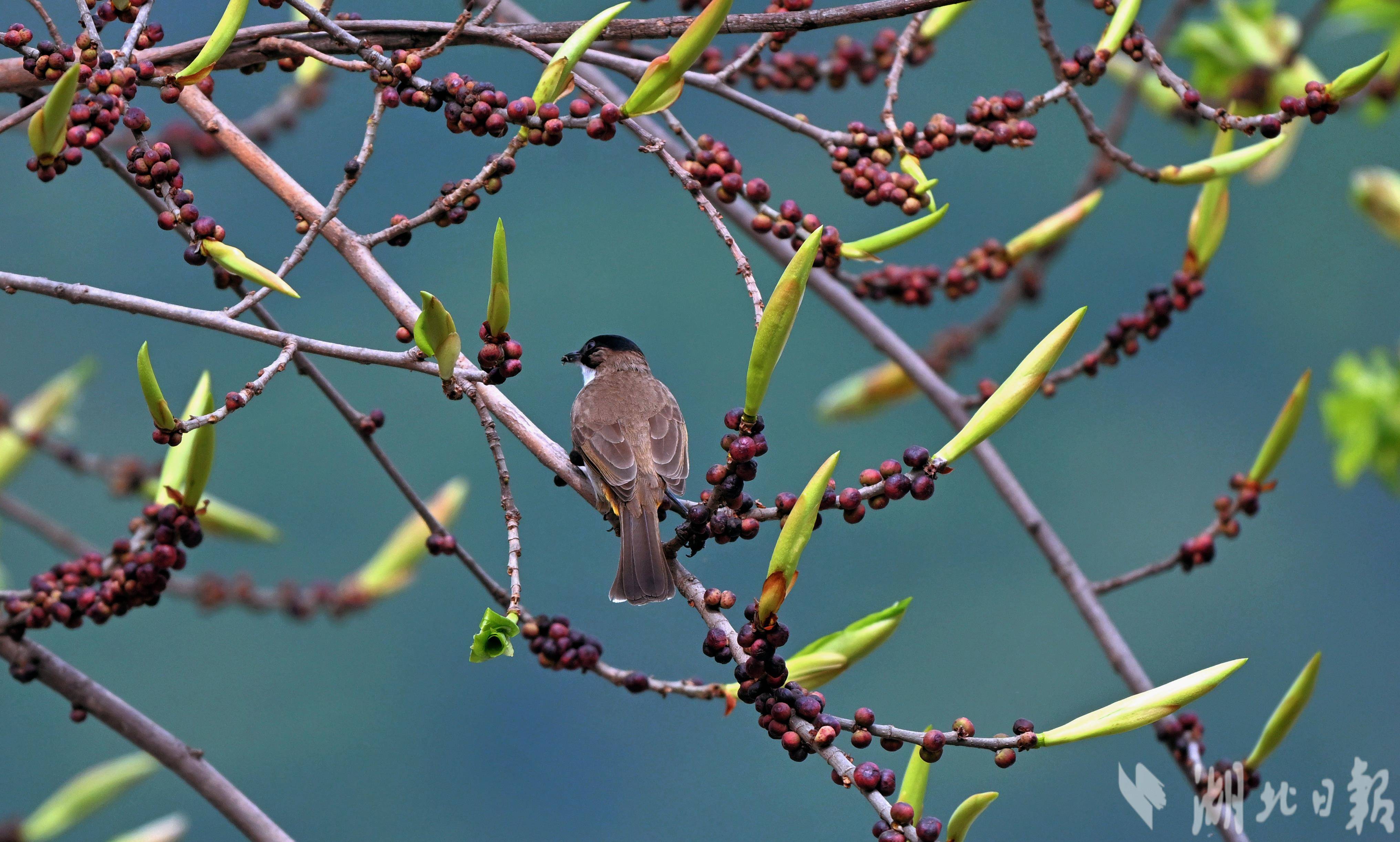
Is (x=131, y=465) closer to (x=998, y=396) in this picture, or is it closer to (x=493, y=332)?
(x=493, y=332)

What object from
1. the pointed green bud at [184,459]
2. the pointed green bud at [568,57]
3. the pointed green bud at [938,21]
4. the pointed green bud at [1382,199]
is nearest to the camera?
the pointed green bud at [568,57]

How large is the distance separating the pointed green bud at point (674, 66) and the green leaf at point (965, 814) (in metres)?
0.68

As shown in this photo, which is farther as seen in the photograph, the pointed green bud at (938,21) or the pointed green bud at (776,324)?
the pointed green bud at (938,21)

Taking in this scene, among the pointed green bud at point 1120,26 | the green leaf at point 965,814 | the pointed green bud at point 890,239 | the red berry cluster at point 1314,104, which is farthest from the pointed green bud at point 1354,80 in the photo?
the green leaf at point 965,814

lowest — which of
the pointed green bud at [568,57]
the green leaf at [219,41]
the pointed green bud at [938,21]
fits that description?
the pointed green bud at [568,57]

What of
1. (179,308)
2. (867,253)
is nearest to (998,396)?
(867,253)

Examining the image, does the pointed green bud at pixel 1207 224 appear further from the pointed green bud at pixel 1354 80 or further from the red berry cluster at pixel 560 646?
the red berry cluster at pixel 560 646

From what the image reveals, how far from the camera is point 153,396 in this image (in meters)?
1.15

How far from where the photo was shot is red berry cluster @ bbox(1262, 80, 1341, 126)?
140cm

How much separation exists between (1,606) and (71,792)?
687 millimetres

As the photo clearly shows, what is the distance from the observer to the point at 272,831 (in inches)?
56.0

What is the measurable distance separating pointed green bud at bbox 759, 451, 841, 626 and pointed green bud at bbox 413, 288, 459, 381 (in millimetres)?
329

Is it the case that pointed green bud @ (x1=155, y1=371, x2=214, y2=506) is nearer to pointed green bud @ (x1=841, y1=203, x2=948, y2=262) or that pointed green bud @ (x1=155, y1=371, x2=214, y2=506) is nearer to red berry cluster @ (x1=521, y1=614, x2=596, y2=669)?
red berry cluster @ (x1=521, y1=614, x2=596, y2=669)

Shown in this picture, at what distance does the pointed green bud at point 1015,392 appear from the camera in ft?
3.47
